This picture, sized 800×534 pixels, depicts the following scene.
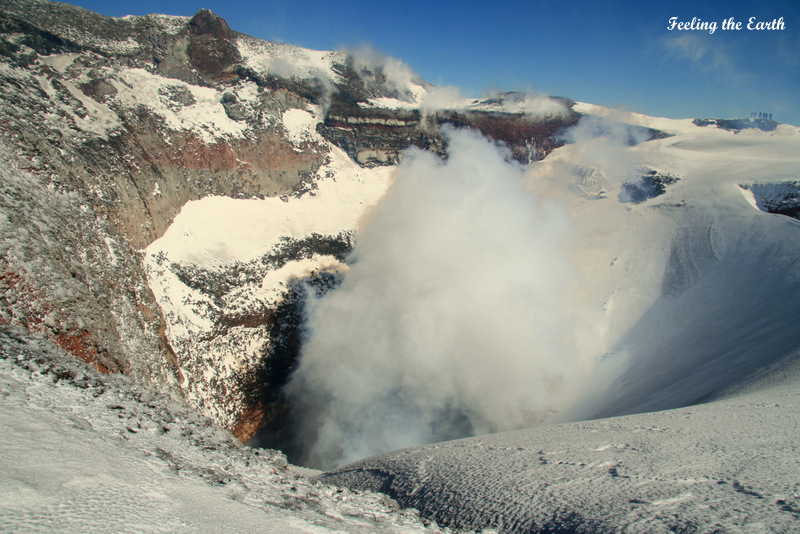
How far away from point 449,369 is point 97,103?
567 inches

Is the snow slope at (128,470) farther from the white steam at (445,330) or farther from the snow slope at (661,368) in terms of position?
the white steam at (445,330)

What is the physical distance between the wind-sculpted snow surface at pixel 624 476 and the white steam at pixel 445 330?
755 centimetres

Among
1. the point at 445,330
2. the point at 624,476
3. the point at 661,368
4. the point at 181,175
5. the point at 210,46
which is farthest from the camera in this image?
the point at 210,46

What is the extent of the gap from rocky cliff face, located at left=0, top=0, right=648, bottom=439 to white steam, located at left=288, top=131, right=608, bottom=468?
177cm

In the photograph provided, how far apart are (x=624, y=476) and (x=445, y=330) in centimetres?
1203

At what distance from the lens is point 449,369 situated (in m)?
14.6

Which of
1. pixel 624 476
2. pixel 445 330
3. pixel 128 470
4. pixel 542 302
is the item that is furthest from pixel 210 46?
pixel 624 476

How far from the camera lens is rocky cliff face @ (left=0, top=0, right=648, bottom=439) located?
805cm

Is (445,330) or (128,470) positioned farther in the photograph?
(445,330)

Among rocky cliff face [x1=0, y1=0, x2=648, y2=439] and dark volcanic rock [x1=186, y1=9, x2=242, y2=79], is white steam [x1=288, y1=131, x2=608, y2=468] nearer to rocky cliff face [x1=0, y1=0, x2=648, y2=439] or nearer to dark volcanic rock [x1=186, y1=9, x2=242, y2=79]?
rocky cliff face [x1=0, y1=0, x2=648, y2=439]

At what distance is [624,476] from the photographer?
3.42m

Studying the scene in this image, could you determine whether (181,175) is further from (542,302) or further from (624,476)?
(624,476)

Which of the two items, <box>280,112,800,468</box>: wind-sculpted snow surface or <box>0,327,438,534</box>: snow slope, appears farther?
<box>280,112,800,468</box>: wind-sculpted snow surface

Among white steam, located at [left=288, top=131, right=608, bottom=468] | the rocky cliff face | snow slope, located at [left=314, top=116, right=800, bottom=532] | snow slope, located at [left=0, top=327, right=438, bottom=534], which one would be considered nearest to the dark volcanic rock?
the rocky cliff face
